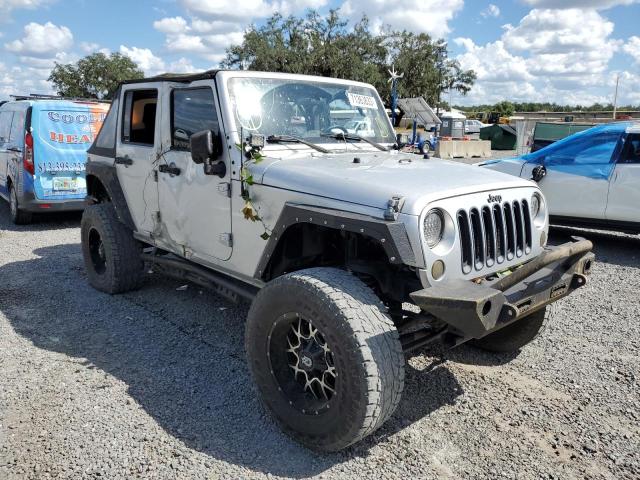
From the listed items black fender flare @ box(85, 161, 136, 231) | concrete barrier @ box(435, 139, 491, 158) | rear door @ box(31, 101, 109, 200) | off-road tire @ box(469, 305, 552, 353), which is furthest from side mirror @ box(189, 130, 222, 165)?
concrete barrier @ box(435, 139, 491, 158)

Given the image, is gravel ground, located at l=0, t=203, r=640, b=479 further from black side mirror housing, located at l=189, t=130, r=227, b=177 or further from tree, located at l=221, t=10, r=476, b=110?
tree, located at l=221, t=10, r=476, b=110

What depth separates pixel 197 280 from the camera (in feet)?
14.8

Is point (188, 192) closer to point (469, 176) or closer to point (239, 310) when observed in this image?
point (239, 310)

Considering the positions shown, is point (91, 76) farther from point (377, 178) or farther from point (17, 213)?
point (377, 178)

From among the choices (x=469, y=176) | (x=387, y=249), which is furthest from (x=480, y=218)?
(x=387, y=249)

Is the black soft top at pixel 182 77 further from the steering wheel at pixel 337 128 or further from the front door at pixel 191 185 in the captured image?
the steering wheel at pixel 337 128

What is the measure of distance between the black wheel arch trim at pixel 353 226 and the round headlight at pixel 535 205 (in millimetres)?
1278

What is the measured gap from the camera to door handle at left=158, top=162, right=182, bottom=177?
14.1 ft

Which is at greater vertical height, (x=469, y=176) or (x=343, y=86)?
(x=343, y=86)

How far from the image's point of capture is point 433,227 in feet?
9.55

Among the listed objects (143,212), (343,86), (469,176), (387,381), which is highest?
(343,86)

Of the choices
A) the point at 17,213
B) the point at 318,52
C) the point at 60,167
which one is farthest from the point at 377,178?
the point at 318,52

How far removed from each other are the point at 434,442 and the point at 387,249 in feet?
3.93

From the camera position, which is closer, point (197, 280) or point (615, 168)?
point (197, 280)
